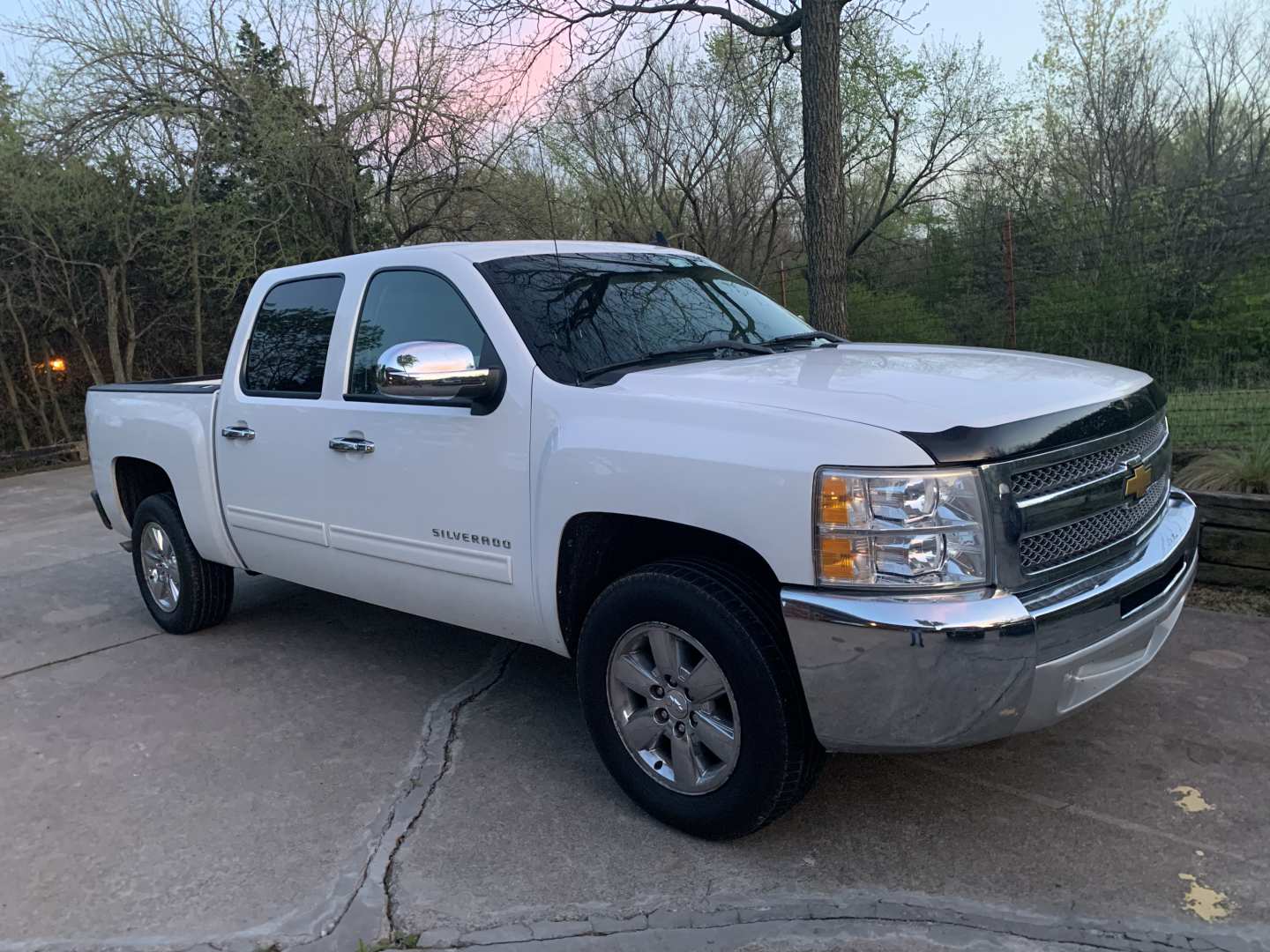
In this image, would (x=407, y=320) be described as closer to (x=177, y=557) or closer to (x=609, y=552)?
(x=609, y=552)

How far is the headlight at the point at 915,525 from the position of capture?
2566 millimetres

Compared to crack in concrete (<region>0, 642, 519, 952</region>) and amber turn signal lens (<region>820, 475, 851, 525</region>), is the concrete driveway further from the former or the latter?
amber turn signal lens (<region>820, 475, 851, 525</region>)

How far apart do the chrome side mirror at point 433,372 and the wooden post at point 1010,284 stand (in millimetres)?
6688

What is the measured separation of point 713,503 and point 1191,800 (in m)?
1.86

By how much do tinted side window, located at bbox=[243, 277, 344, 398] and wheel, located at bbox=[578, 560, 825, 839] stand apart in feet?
6.68

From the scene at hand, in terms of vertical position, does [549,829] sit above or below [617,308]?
below

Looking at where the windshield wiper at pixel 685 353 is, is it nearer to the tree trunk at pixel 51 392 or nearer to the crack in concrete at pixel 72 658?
the crack in concrete at pixel 72 658

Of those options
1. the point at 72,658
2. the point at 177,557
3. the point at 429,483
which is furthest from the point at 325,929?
the point at 72,658

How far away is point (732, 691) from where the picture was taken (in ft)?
9.40

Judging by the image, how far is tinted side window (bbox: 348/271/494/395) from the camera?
3775 millimetres

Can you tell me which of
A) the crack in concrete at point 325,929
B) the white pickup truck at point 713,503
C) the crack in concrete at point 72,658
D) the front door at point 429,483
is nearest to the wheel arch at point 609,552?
the white pickup truck at point 713,503

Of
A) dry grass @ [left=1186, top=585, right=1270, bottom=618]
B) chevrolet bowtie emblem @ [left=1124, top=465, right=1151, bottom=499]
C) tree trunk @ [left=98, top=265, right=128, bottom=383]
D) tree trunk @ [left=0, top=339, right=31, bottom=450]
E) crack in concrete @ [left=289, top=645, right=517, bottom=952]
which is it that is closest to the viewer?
crack in concrete @ [left=289, top=645, right=517, bottom=952]

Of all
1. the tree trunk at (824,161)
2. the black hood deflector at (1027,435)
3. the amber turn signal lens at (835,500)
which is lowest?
the amber turn signal lens at (835,500)

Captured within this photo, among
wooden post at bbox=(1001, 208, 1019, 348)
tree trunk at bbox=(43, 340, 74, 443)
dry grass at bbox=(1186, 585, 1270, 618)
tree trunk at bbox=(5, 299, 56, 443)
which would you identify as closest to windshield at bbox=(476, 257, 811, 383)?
dry grass at bbox=(1186, 585, 1270, 618)
